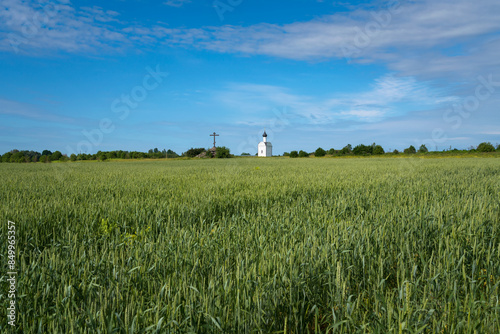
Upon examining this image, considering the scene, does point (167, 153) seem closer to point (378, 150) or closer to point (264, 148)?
point (264, 148)

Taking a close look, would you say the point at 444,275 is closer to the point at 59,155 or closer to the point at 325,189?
the point at 325,189

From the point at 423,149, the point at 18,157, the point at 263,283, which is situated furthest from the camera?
the point at 423,149

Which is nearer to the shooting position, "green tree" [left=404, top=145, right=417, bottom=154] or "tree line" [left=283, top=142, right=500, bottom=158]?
"tree line" [left=283, top=142, right=500, bottom=158]

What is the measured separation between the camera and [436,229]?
11.3 feet

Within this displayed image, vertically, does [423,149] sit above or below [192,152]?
below

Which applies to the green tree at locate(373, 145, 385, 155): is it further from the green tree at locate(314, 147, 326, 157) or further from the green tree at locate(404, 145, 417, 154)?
the green tree at locate(314, 147, 326, 157)

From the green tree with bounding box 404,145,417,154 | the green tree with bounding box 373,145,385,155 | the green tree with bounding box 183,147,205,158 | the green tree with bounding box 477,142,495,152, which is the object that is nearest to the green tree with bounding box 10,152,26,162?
the green tree with bounding box 183,147,205,158

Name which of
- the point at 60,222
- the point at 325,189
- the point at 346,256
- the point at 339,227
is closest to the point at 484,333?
the point at 346,256

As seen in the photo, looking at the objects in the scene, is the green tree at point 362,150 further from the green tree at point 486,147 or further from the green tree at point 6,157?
the green tree at point 6,157

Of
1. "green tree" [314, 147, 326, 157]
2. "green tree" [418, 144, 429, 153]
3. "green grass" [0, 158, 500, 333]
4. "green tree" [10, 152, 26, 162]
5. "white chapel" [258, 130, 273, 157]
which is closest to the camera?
"green grass" [0, 158, 500, 333]

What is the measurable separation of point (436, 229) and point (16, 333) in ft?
13.7

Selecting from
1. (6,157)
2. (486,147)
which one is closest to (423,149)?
(486,147)

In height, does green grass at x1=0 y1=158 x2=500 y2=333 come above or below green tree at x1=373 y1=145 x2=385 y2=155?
below

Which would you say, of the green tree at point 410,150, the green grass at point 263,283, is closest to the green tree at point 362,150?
the green tree at point 410,150
